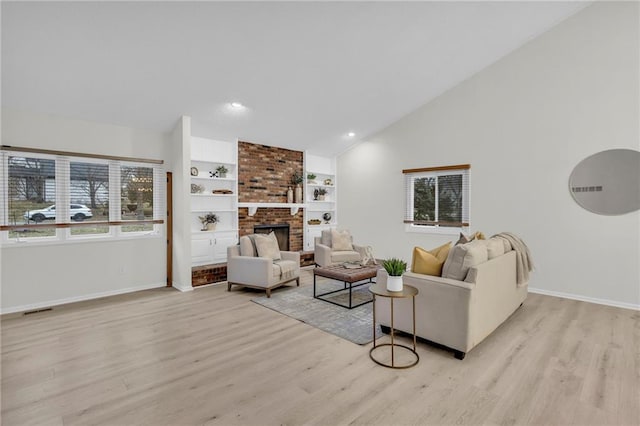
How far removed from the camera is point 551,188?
470 cm

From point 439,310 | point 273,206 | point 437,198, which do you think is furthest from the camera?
point 273,206

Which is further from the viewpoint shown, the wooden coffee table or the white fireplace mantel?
the white fireplace mantel

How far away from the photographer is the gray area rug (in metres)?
3.38

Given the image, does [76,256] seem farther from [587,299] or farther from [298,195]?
[587,299]

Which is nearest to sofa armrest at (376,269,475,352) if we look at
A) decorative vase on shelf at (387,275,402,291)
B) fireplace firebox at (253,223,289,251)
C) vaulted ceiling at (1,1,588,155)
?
decorative vase on shelf at (387,275,402,291)

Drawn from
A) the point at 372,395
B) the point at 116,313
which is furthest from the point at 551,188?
the point at 116,313

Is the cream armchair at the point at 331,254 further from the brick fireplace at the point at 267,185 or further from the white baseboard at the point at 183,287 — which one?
the white baseboard at the point at 183,287

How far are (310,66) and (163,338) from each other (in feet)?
12.1

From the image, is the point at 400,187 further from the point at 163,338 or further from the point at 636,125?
the point at 163,338

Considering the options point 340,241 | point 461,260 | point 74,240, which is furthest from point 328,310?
point 74,240

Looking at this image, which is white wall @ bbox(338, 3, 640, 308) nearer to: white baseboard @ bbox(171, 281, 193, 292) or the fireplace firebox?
the fireplace firebox

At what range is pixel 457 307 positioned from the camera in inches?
108

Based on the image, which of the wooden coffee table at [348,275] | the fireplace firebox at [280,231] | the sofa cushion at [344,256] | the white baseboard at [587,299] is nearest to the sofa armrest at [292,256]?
the wooden coffee table at [348,275]

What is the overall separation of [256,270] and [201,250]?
4.68 feet
